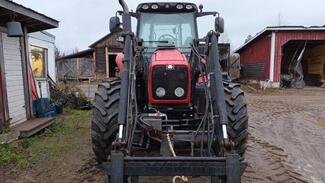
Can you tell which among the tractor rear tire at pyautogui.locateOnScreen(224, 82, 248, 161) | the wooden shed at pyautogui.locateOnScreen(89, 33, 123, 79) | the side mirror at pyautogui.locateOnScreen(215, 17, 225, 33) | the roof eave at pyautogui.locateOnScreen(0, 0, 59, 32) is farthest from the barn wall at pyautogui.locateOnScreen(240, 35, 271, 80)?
the tractor rear tire at pyautogui.locateOnScreen(224, 82, 248, 161)

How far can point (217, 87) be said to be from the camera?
13.1 ft

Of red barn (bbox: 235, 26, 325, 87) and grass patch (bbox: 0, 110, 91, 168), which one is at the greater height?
red barn (bbox: 235, 26, 325, 87)

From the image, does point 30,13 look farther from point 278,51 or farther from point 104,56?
point 104,56

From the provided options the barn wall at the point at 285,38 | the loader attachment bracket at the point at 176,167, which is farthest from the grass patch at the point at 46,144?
the barn wall at the point at 285,38

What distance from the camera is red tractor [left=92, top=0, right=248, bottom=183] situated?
3295mm

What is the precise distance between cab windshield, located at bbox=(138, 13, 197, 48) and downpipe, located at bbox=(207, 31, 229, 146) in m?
1.29

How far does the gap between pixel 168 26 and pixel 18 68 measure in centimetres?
486

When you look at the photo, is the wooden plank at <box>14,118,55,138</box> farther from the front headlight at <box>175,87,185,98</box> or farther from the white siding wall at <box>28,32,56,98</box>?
the front headlight at <box>175,87,185,98</box>

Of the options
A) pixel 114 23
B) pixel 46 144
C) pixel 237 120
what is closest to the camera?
pixel 237 120

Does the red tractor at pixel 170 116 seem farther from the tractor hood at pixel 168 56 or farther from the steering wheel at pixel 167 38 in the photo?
the steering wheel at pixel 167 38

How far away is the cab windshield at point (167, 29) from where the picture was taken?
5.86 meters

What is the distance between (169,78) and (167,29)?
1736mm

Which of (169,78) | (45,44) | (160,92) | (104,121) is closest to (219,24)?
(169,78)

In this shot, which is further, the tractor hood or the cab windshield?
the cab windshield
